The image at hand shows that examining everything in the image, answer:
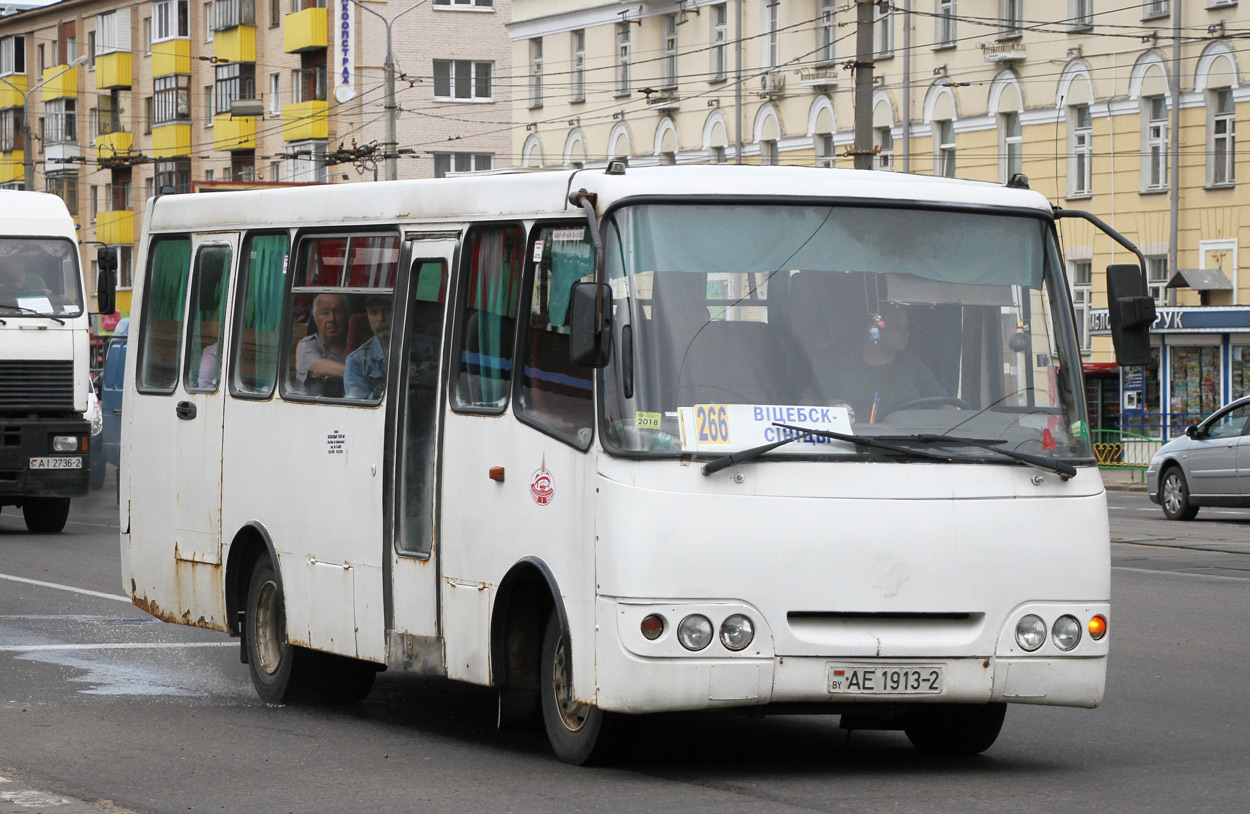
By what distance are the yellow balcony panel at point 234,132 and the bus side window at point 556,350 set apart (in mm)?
68764

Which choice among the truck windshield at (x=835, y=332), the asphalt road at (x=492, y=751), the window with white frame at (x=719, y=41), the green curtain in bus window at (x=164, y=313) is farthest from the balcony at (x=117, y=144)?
the truck windshield at (x=835, y=332)

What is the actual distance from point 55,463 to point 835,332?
16.4 meters

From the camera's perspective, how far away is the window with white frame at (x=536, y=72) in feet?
210

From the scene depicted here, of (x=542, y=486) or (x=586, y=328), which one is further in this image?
(x=542, y=486)

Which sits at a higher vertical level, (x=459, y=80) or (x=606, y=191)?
(x=459, y=80)

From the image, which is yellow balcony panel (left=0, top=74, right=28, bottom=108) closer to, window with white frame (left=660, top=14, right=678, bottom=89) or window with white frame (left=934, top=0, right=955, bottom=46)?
window with white frame (left=660, top=14, right=678, bottom=89)

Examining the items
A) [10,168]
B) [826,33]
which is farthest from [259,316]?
[10,168]

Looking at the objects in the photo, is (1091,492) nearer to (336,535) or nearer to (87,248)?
(336,535)

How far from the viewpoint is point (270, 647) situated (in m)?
11.4

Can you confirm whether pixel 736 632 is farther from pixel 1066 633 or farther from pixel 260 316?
pixel 260 316

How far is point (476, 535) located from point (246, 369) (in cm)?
255

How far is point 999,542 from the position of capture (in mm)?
8625

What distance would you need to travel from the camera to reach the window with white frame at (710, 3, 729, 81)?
184ft

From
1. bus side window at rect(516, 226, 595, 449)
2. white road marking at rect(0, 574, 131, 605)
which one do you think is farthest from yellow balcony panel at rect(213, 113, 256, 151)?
bus side window at rect(516, 226, 595, 449)
